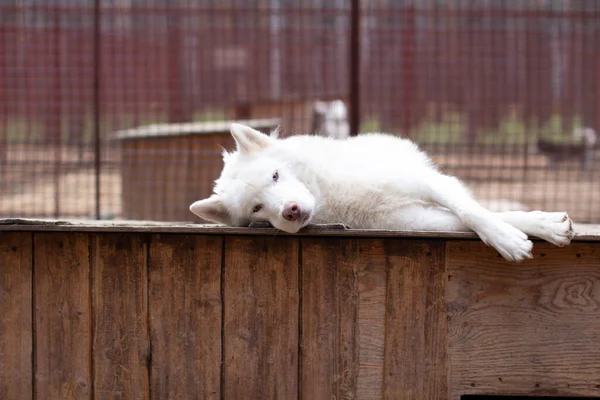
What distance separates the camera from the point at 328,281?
11.5 feet

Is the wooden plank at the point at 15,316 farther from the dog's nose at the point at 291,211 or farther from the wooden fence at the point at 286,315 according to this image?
the dog's nose at the point at 291,211

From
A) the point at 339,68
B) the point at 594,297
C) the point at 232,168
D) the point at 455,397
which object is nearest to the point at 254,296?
the point at 232,168

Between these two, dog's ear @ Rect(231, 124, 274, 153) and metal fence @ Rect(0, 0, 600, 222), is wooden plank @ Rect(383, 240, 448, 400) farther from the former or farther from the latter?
metal fence @ Rect(0, 0, 600, 222)

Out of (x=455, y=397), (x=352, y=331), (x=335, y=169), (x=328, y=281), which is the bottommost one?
(x=455, y=397)

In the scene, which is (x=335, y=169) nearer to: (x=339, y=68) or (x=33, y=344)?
(x=33, y=344)

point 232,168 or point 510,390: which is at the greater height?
point 232,168

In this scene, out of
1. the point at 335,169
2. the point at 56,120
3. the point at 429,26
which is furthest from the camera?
the point at 56,120

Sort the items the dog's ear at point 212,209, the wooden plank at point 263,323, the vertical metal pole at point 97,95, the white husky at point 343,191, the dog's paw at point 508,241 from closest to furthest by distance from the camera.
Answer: the dog's paw at point 508,241, the white husky at point 343,191, the wooden plank at point 263,323, the dog's ear at point 212,209, the vertical metal pole at point 97,95

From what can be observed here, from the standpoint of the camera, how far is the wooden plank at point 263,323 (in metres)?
3.52

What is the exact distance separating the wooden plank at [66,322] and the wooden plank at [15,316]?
0.23ft

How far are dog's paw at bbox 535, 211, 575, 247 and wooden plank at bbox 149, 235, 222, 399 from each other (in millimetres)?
1382

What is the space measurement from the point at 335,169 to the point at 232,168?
50cm

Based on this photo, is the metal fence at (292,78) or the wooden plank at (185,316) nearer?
the wooden plank at (185,316)

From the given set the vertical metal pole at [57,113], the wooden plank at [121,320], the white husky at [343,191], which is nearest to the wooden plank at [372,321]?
the white husky at [343,191]
